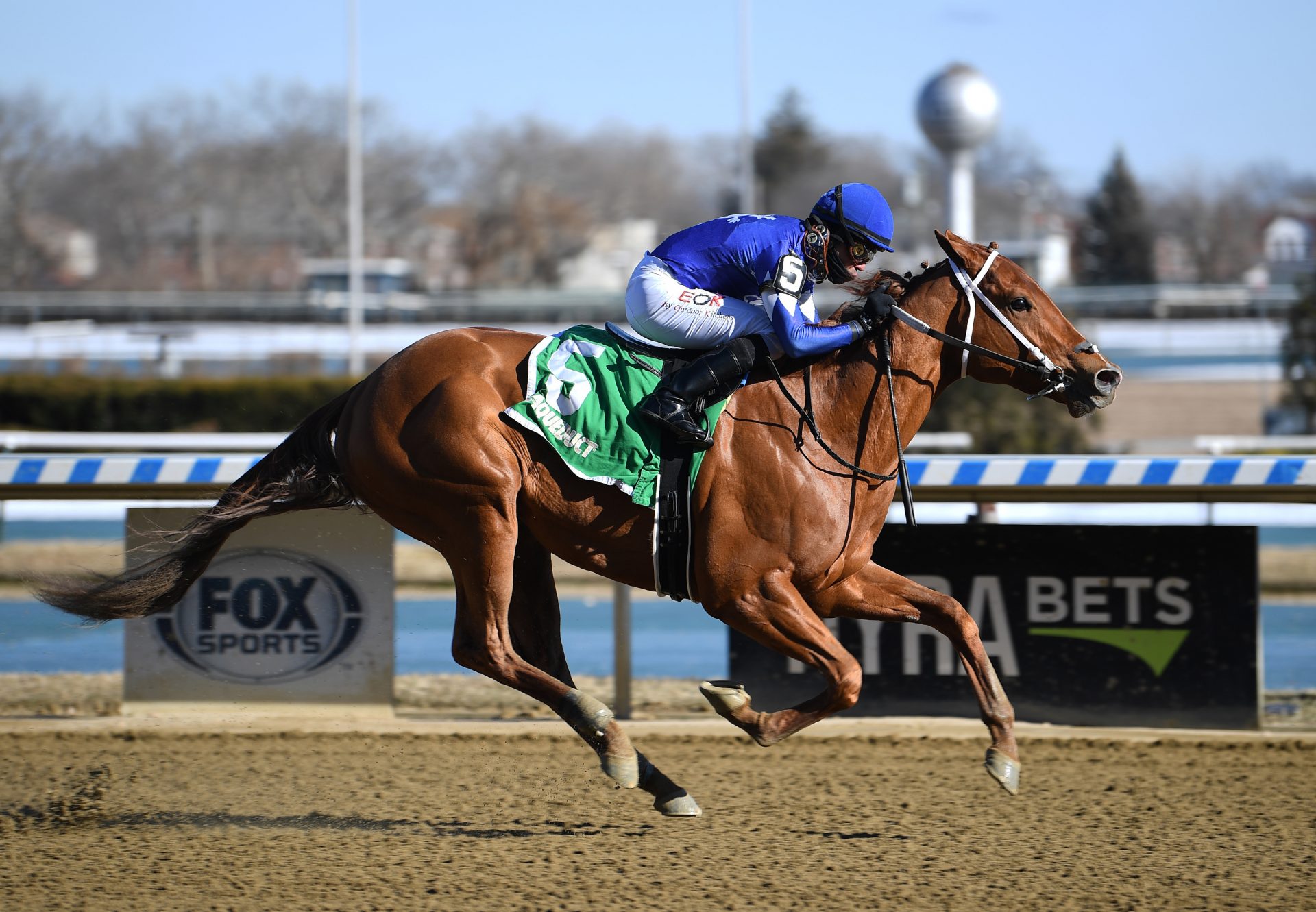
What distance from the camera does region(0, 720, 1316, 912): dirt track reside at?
4078mm

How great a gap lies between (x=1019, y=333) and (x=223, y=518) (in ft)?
9.35

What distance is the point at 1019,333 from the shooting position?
4750 millimetres

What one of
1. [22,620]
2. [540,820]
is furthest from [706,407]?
[22,620]

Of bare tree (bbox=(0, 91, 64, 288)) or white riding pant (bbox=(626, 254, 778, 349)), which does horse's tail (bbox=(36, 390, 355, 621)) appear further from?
bare tree (bbox=(0, 91, 64, 288))

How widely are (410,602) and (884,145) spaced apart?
7180cm

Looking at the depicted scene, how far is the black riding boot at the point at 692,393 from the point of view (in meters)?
4.54

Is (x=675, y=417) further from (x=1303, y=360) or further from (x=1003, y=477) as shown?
(x=1303, y=360)

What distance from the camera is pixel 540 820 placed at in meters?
4.91

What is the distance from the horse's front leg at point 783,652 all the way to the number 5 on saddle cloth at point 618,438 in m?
0.26

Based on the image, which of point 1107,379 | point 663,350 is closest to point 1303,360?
point 1107,379

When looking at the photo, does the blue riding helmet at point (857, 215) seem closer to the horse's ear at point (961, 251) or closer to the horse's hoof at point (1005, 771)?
the horse's ear at point (961, 251)

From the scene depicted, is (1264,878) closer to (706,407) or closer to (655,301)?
(706,407)

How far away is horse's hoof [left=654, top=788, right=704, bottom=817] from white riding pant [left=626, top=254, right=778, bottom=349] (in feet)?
4.90

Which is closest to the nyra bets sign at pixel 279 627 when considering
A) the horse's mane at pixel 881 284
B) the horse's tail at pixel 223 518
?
the horse's tail at pixel 223 518
